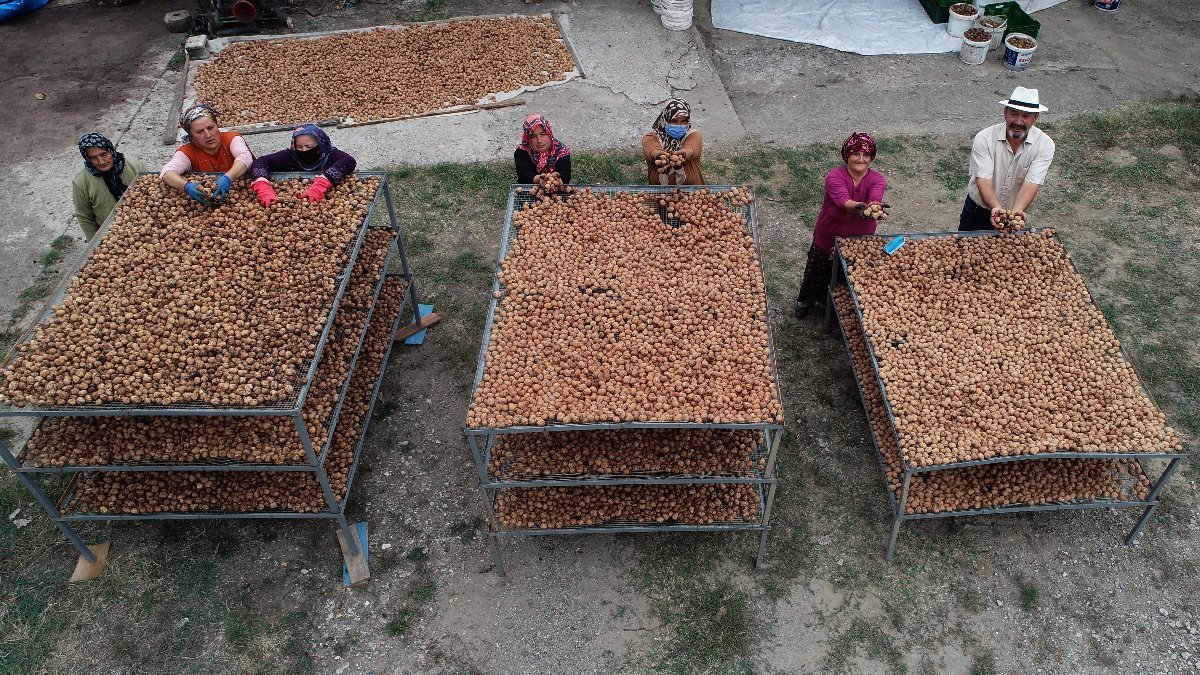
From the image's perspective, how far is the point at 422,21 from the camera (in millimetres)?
11891

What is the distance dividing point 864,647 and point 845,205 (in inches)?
127

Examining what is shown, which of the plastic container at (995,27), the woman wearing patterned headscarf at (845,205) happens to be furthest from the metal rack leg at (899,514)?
the plastic container at (995,27)

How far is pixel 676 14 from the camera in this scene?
37.0 feet

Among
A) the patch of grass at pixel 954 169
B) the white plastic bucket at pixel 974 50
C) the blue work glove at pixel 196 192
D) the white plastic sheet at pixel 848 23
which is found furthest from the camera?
the white plastic sheet at pixel 848 23

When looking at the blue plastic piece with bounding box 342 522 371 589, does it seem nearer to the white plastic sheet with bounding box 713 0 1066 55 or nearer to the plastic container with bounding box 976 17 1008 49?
the white plastic sheet with bounding box 713 0 1066 55

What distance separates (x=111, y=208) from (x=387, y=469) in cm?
310

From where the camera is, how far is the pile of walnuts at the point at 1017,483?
5.04 metres

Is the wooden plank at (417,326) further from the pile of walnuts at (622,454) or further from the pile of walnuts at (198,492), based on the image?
the pile of walnuts at (622,454)

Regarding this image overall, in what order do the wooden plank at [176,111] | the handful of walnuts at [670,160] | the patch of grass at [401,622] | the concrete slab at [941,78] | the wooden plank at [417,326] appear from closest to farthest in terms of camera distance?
the patch of grass at [401,622]
the handful of walnuts at [670,160]
the wooden plank at [417,326]
the wooden plank at [176,111]
the concrete slab at [941,78]

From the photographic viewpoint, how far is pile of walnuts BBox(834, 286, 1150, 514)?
5035 mm

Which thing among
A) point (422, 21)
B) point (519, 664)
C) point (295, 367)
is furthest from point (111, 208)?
point (422, 21)

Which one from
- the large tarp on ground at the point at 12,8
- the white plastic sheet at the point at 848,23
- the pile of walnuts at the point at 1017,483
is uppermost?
the large tarp on ground at the point at 12,8

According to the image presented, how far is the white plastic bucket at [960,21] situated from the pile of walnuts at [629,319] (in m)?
7.47

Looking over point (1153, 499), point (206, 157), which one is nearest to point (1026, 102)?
point (1153, 499)
